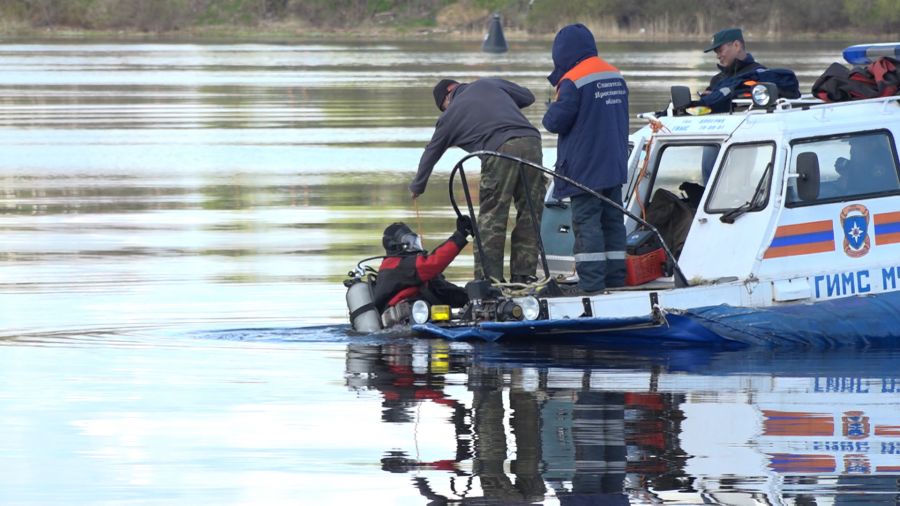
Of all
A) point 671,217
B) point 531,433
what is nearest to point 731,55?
point 671,217

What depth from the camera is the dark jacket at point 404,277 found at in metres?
11.4

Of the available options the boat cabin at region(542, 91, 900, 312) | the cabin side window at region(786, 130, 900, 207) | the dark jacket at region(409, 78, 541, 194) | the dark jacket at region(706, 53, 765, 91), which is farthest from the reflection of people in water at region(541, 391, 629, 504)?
the dark jacket at region(706, 53, 765, 91)

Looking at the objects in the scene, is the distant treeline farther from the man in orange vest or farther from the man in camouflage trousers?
the man in orange vest

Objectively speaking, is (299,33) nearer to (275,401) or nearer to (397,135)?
(397,135)

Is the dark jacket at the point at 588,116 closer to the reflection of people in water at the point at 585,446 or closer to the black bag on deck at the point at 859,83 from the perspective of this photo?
the black bag on deck at the point at 859,83

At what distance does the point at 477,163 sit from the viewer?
23.1 metres

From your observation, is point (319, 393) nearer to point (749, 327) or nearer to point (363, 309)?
point (363, 309)

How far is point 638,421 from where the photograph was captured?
881 centimetres

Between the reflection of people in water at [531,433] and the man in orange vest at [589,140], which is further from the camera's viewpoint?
the man in orange vest at [589,140]

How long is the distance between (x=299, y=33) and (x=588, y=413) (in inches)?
3081

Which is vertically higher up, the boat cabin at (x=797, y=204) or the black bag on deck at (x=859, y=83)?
the black bag on deck at (x=859, y=83)

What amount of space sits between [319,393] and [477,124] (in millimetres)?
2734

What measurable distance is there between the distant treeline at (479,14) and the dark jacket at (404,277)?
6207 centimetres

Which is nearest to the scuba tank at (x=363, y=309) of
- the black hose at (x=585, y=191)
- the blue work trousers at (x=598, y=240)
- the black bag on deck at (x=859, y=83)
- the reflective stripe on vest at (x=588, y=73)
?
the black hose at (x=585, y=191)
